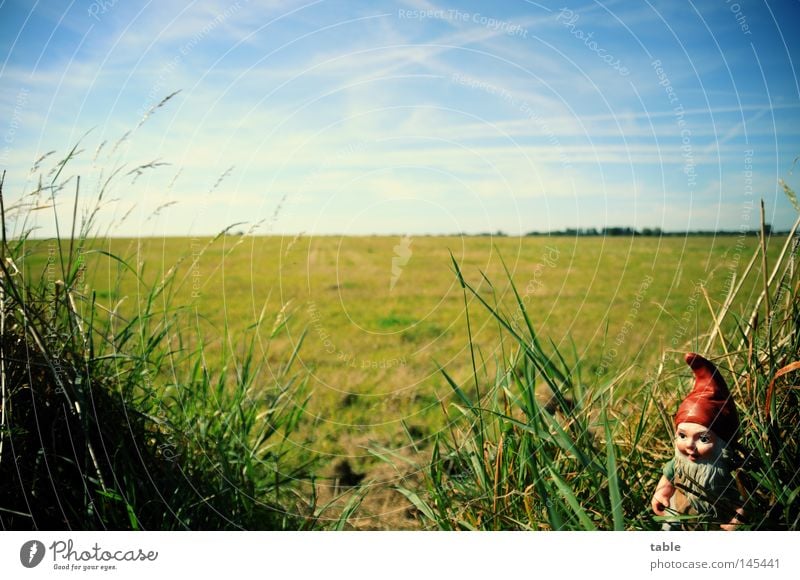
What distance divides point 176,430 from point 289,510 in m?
0.41

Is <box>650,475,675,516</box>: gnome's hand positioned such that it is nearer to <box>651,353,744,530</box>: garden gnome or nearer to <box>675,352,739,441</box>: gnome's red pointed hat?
<box>651,353,744,530</box>: garden gnome

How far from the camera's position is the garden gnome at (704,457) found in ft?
4.02

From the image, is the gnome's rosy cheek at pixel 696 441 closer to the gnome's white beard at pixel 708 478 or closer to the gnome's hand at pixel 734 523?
the gnome's white beard at pixel 708 478

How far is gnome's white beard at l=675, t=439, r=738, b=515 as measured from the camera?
4.11ft

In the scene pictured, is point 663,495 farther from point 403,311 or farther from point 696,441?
point 403,311

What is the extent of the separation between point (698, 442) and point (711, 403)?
9 cm

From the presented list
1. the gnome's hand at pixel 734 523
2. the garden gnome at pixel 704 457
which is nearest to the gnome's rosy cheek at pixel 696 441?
the garden gnome at pixel 704 457

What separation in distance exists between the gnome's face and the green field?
24cm

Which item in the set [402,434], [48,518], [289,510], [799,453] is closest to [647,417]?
[799,453]

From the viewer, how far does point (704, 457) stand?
1.25 m

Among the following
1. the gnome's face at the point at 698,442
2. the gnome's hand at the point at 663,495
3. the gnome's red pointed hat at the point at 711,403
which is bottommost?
the gnome's hand at the point at 663,495

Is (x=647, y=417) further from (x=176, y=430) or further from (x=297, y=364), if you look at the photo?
(x=297, y=364)

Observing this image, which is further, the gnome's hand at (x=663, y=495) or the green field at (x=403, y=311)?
the green field at (x=403, y=311)
